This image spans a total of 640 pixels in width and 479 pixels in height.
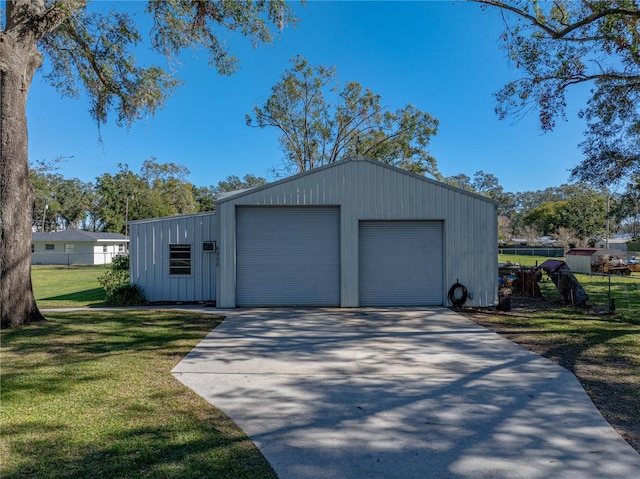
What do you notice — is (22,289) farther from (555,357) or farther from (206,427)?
(555,357)

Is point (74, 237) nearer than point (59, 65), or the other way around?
point (59, 65)

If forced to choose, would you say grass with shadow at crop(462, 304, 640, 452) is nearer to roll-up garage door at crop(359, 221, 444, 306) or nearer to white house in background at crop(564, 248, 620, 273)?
roll-up garage door at crop(359, 221, 444, 306)

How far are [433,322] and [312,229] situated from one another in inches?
161

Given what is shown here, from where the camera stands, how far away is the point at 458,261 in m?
10.5

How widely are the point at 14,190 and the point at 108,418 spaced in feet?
20.4

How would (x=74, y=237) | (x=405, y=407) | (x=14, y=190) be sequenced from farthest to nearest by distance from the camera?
(x=74, y=237)
(x=14, y=190)
(x=405, y=407)

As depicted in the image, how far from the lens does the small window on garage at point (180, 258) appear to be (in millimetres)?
11406

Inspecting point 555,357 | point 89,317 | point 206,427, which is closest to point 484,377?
point 555,357

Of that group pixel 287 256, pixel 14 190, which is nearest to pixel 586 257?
pixel 287 256

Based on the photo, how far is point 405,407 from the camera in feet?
12.9

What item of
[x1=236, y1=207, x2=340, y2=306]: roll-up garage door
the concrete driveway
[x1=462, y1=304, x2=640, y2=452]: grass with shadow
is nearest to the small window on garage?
[x1=236, y1=207, x2=340, y2=306]: roll-up garage door

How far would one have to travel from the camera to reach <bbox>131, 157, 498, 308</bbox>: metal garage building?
407 inches

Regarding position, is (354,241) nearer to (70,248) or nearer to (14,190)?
(14,190)

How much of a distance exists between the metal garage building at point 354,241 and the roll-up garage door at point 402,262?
0.09ft
